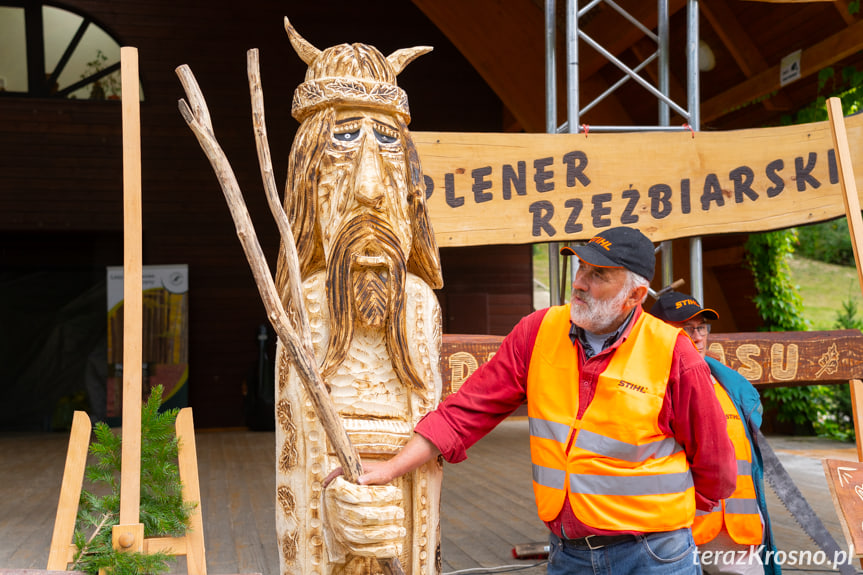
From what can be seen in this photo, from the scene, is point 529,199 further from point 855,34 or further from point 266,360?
point 266,360

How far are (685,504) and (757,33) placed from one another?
5.57 metres

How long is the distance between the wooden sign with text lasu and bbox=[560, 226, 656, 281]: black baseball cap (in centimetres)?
104

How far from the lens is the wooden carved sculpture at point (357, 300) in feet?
6.89

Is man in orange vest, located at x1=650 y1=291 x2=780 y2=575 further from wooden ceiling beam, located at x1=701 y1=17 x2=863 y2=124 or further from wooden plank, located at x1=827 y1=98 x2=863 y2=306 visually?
wooden ceiling beam, located at x1=701 y1=17 x2=863 y2=124

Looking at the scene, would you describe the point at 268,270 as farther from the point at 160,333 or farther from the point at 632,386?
the point at 160,333

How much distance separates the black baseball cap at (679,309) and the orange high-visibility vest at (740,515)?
16.1 inches

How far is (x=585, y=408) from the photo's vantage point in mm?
1799

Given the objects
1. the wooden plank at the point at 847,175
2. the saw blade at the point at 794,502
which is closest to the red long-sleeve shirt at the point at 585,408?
the saw blade at the point at 794,502

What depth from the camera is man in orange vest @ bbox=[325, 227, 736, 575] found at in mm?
1738

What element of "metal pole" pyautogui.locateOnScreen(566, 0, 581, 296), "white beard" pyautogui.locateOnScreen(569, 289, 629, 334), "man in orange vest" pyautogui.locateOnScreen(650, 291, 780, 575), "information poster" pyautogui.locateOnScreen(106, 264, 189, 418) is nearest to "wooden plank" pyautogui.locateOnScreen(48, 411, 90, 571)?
"white beard" pyautogui.locateOnScreen(569, 289, 629, 334)

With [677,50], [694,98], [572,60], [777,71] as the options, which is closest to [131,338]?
[572,60]

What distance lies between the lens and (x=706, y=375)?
178cm

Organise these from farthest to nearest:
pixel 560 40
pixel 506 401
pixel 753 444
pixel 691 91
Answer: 1. pixel 560 40
2. pixel 691 91
3. pixel 753 444
4. pixel 506 401

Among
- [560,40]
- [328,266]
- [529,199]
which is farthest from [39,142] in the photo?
[328,266]
